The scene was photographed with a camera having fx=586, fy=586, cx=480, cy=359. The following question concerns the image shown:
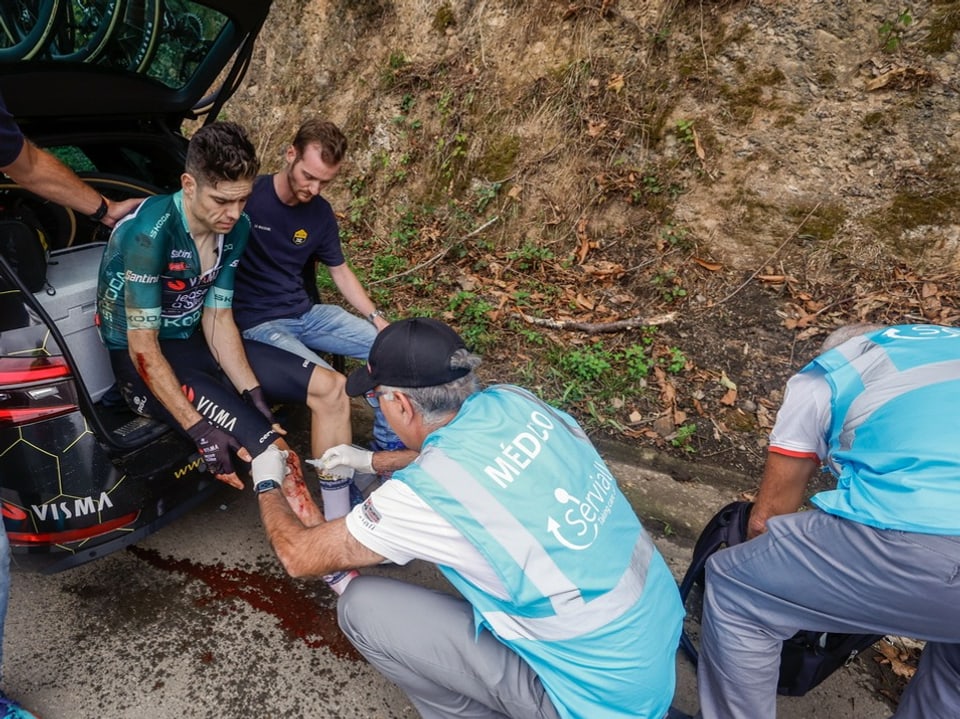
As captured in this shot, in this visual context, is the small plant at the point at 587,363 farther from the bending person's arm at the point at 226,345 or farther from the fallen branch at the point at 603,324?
the bending person's arm at the point at 226,345

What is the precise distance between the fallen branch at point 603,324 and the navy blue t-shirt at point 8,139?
10.1 feet

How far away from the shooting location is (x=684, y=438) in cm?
353

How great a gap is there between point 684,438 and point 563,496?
2292 mm

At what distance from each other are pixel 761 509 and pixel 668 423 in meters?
1.61

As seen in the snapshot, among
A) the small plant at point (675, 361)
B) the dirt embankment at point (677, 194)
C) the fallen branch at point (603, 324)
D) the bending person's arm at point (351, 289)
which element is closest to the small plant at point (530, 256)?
the dirt embankment at point (677, 194)

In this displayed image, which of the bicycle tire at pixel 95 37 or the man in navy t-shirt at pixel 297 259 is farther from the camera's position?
the man in navy t-shirt at pixel 297 259

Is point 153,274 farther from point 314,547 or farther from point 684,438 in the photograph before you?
point 684,438

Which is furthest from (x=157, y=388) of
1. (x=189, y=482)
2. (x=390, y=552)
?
(x=390, y=552)

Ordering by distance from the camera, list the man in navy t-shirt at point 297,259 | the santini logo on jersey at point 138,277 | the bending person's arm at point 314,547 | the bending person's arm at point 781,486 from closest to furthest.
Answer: the bending person's arm at point 314,547 → the bending person's arm at point 781,486 → the santini logo on jersey at point 138,277 → the man in navy t-shirt at point 297,259

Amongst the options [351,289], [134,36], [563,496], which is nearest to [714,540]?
[563,496]

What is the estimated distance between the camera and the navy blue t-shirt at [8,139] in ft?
6.53

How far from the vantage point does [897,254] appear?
421 centimetres

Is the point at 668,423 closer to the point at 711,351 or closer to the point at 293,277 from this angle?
the point at 711,351

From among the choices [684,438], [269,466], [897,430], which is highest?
[897,430]
